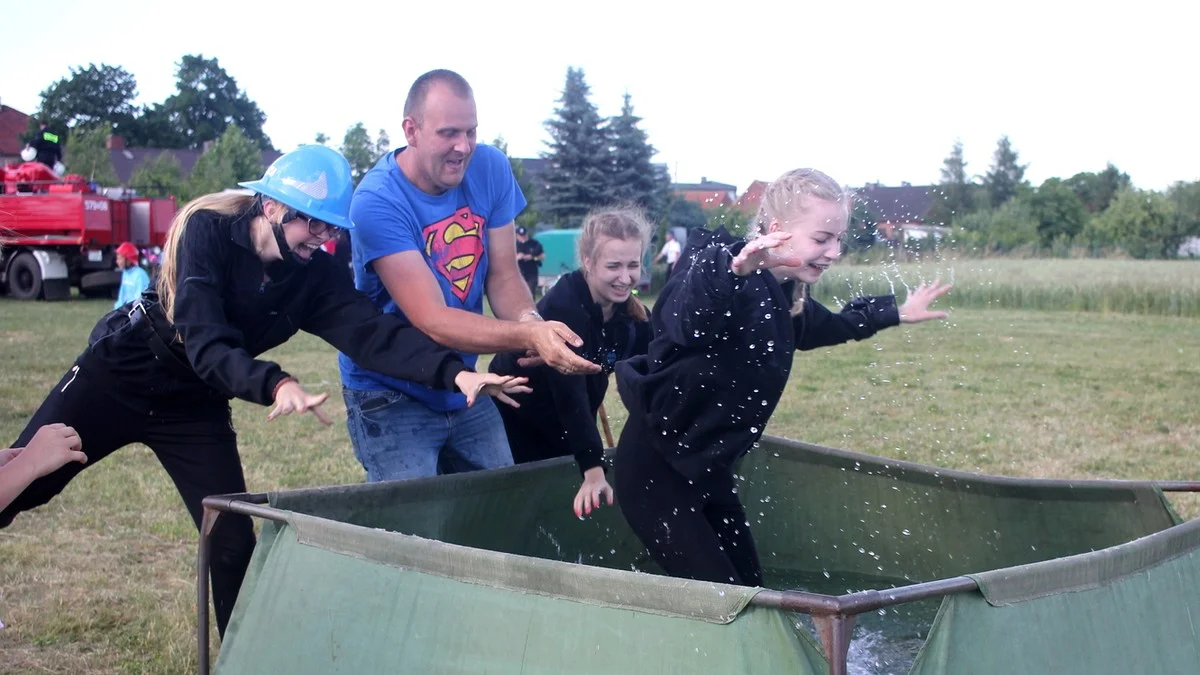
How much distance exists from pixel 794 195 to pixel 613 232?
0.97m

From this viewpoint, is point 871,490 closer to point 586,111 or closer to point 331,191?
point 331,191

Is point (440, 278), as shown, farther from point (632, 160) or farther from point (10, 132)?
point (10, 132)

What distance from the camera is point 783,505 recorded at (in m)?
5.25

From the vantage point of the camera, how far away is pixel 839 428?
31.2ft

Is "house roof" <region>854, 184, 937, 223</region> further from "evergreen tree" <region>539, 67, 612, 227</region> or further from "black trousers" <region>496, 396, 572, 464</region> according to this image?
"evergreen tree" <region>539, 67, 612, 227</region>

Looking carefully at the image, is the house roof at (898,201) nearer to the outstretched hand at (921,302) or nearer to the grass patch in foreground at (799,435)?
the outstretched hand at (921,302)

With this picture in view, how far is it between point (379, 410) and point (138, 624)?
161 cm

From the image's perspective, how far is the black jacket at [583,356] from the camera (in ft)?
14.0

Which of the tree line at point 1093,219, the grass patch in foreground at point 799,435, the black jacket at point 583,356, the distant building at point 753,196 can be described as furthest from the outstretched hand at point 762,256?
the tree line at point 1093,219

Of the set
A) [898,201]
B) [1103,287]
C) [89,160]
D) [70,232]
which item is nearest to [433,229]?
[898,201]

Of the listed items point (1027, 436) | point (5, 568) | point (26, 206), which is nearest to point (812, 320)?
point (5, 568)

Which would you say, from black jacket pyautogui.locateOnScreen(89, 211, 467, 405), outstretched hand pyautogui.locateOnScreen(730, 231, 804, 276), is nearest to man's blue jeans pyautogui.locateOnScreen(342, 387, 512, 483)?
black jacket pyautogui.locateOnScreen(89, 211, 467, 405)

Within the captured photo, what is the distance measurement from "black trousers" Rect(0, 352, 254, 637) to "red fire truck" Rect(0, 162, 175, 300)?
67.8 feet

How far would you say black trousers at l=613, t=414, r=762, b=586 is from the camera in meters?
3.61
